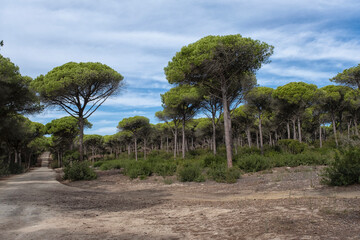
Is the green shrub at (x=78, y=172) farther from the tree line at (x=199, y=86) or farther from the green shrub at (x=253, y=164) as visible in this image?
the green shrub at (x=253, y=164)

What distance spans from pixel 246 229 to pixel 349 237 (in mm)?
1501

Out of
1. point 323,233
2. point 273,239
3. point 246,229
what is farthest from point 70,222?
point 323,233

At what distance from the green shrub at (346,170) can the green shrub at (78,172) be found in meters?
14.7

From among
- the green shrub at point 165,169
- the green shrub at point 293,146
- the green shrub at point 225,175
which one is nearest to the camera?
the green shrub at point 225,175

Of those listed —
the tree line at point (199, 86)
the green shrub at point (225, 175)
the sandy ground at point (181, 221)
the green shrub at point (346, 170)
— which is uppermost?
the tree line at point (199, 86)

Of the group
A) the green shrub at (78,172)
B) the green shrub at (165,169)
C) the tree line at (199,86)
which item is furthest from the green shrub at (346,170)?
the green shrub at (78,172)

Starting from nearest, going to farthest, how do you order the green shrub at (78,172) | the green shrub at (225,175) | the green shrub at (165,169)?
the green shrub at (225,175), the green shrub at (165,169), the green shrub at (78,172)

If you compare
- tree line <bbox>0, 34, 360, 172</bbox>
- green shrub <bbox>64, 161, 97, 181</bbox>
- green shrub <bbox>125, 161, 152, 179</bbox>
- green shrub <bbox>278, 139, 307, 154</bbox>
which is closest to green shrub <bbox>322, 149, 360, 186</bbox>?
tree line <bbox>0, 34, 360, 172</bbox>

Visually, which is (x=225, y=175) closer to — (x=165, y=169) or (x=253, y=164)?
(x=253, y=164)

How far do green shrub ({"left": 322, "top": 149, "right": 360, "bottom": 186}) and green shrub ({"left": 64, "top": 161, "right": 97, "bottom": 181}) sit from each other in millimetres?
14666

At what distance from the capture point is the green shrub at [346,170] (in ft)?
27.2

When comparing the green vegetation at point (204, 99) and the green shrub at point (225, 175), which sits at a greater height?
the green vegetation at point (204, 99)

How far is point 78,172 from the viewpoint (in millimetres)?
17391

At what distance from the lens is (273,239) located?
3.68 m
